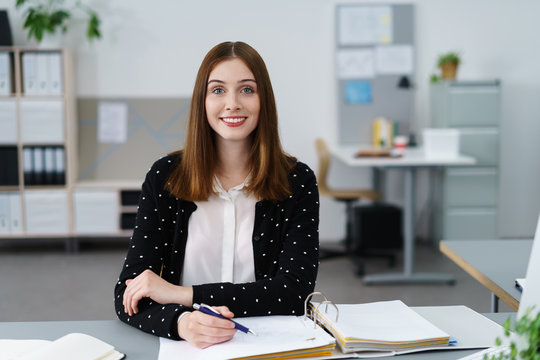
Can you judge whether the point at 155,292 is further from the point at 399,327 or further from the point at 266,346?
the point at 399,327

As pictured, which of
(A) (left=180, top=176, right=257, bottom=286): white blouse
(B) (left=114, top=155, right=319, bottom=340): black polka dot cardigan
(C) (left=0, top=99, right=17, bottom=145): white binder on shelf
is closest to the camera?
(B) (left=114, top=155, right=319, bottom=340): black polka dot cardigan

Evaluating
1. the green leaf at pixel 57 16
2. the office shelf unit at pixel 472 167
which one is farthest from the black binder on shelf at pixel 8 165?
the office shelf unit at pixel 472 167

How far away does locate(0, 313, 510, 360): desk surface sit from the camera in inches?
44.6

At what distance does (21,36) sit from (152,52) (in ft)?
3.39

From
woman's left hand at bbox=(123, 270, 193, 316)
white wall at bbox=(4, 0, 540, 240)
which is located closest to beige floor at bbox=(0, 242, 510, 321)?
white wall at bbox=(4, 0, 540, 240)

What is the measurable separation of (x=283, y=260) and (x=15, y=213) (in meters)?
3.65

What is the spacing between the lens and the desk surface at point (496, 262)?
150 cm

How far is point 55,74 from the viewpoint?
15.0ft

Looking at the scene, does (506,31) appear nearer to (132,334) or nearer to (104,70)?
(104,70)

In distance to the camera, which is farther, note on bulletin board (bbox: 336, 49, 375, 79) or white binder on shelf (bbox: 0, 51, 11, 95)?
note on bulletin board (bbox: 336, 49, 375, 79)

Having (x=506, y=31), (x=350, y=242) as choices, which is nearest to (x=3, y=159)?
(x=350, y=242)

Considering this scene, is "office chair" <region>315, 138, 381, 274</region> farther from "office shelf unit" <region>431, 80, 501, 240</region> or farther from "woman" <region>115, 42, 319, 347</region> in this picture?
"woman" <region>115, 42, 319, 347</region>

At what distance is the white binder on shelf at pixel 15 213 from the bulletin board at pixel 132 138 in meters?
0.53

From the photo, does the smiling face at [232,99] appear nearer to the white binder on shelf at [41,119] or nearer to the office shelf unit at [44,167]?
the office shelf unit at [44,167]
